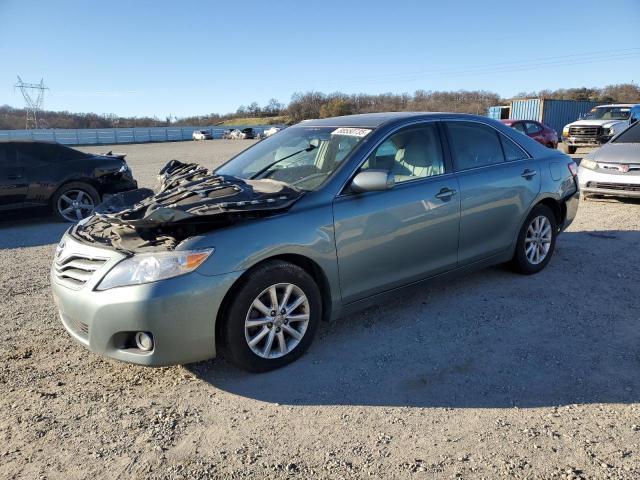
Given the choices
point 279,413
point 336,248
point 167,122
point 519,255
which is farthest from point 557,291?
point 167,122

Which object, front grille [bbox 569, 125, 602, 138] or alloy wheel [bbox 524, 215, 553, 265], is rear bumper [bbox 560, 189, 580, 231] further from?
front grille [bbox 569, 125, 602, 138]

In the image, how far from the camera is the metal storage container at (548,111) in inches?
1251

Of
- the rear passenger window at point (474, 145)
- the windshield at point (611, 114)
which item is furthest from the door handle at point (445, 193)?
the windshield at point (611, 114)

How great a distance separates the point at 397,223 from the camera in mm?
3910

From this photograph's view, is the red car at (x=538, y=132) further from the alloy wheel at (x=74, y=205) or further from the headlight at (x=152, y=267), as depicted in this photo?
the headlight at (x=152, y=267)

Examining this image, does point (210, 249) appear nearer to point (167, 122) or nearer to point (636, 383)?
point (636, 383)

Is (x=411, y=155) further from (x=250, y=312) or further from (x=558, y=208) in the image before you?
(x=558, y=208)

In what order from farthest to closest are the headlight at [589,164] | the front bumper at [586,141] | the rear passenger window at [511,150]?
the front bumper at [586,141]
the headlight at [589,164]
the rear passenger window at [511,150]

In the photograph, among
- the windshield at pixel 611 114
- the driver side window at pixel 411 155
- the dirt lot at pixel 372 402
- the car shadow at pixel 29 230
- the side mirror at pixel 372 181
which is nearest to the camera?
the dirt lot at pixel 372 402

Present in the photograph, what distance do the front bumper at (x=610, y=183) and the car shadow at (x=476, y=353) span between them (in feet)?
14.2

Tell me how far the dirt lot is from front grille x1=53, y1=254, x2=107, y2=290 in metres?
0.67

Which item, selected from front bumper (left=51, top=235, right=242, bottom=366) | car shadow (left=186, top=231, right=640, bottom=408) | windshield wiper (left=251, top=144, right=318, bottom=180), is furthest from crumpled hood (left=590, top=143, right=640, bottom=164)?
front bumper (left=51, top=235, right=242, bottom=366)

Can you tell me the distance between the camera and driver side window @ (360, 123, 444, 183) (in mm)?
4062

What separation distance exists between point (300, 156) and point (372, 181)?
912 mm
